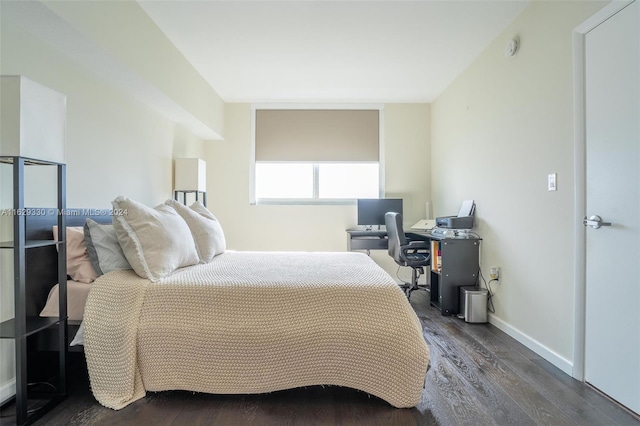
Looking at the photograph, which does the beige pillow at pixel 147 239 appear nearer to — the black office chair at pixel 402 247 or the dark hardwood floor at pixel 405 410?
the dark hardwood floor at pixel 405 410

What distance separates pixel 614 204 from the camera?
71.3 inches

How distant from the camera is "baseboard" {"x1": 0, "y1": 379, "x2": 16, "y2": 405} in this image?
172cm

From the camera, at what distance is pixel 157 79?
2.75m

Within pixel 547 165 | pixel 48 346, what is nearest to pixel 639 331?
pixel 547 165

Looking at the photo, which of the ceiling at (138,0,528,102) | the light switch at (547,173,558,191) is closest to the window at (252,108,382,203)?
the ceiling at (138,0,528,102)

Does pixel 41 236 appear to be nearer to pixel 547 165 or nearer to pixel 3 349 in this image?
pixel 3 349

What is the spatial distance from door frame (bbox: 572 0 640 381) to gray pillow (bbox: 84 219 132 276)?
108 inches

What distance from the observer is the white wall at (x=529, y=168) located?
2.15 m

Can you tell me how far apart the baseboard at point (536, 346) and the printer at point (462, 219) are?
0.88 meters

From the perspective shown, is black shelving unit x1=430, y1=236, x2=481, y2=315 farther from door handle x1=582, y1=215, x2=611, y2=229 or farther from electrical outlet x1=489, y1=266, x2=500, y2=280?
door handle x1=582, y1=215, x2=611, y2=229

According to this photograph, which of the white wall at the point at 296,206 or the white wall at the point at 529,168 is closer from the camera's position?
the white wall at the point at 529,168

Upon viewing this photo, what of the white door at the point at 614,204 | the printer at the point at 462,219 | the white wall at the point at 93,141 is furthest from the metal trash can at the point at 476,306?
the white wall at the point at 93,141

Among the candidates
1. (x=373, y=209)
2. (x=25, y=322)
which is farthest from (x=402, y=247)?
(x=25, y=322)

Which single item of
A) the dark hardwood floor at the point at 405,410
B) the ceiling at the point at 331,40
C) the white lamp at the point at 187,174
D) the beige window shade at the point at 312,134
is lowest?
the dark hardwood floor at the point at 405,410
